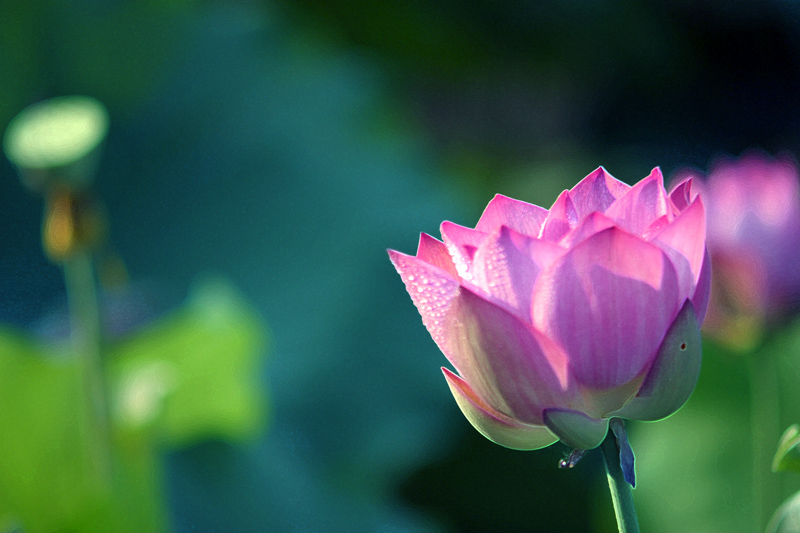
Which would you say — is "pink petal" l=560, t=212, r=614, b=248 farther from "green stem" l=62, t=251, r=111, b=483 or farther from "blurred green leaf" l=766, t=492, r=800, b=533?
"green stem" l=62, t=251, r=111, b=483

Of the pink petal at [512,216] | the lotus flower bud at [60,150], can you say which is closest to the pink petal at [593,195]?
the pink petal at [512,216]

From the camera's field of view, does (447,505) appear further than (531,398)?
Yes

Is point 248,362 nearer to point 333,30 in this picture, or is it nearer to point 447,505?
point 447,505

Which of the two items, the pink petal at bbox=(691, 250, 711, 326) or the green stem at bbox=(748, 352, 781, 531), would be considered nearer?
the pink petal at bbox=(691, 250, 711, 326)

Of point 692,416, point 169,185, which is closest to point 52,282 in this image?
point 169,185

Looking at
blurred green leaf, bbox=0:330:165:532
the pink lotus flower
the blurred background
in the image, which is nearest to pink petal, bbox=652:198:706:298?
the pink lotus flower

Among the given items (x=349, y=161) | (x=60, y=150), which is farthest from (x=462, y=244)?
(x=349, y=161)
